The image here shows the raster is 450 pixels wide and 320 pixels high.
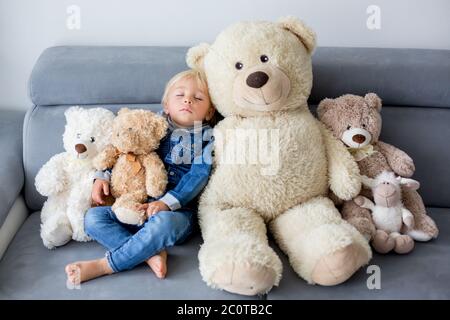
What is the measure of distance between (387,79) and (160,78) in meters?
0.69

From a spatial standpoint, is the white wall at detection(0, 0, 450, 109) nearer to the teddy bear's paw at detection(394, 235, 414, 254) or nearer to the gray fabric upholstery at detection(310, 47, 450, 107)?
the gray fabric upholstery at detection(310, 47, 450, 107)

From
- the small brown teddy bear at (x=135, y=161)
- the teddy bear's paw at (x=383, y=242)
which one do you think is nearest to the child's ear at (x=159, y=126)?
the small brown teddy bear at (x=135, y=161)

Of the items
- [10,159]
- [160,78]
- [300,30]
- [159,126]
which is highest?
[300,30]

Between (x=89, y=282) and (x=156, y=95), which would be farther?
(x=156, y=95)

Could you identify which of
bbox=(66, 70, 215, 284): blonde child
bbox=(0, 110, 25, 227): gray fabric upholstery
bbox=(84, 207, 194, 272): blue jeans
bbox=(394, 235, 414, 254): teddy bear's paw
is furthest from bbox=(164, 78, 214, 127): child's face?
bbox=(394, 235, 414, 254): teddy bear's paw

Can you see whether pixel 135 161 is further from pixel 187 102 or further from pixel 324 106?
→ pixel 324 106

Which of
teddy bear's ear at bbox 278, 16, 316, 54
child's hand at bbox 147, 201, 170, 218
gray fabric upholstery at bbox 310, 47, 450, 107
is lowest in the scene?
child's hand at bbox 147, 201, 170, 218

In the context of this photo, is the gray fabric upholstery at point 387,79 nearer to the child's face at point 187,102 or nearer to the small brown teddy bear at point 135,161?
the child's face at point 187,102

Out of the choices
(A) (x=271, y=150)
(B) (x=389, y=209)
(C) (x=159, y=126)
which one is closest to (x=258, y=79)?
(A) (x=271, y=150)

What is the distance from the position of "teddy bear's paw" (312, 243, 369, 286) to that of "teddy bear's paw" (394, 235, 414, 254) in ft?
0.61

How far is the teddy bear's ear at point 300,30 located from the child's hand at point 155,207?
589 mm

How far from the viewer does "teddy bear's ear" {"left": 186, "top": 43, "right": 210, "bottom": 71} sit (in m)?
1.59

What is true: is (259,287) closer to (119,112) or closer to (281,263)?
(281,263)

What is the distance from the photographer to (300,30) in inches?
60.1
